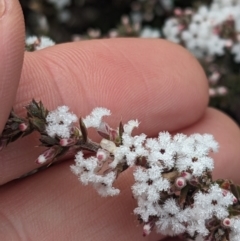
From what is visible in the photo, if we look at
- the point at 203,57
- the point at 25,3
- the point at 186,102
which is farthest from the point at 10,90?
the point at 25,3

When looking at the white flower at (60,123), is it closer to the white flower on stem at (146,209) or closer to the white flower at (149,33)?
the white flower on stem at (146,209)

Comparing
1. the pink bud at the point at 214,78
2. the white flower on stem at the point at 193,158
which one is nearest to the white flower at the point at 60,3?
the pink bud at the point at 214,78

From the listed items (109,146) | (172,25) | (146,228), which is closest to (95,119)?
(109,146)

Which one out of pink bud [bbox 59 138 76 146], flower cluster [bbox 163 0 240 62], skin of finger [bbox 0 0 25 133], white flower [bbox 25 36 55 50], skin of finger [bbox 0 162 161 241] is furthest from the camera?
flower cluster [bbox 163 0 240 62]

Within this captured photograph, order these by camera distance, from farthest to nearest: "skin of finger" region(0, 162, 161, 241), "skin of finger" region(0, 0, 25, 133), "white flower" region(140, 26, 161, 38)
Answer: "white flower" region(140, 26, 161, 38)
"skin of finger" region(0, 162, 161, 241)
"skin of finger" region(0, 0, 25, 133)

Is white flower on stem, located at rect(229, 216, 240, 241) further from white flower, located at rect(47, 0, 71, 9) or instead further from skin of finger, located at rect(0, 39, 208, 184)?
white flower, located at rect(47, 0, 71, 9)

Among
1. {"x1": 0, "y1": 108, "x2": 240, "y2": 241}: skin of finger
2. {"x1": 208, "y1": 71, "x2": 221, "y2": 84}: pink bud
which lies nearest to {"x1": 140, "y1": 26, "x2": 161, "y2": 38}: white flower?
{"x1": 208, "y1": 71, "x2": 221, "y2": 84}: pink bud

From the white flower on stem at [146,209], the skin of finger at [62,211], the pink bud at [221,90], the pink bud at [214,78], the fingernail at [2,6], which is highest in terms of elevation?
the fingernail at [2,6]
